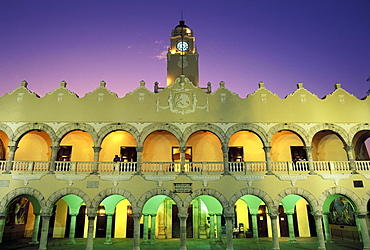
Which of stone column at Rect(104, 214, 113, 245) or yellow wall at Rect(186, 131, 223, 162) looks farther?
yellow wall at Rect(186, 131, 223, 162)

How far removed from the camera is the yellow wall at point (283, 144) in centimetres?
1870

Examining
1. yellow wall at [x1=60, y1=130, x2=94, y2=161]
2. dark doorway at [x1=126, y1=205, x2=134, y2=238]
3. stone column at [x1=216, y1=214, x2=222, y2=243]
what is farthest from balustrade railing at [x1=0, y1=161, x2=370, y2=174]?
dark doorway at [x1=126, y1=205, x2=134, y2=238]

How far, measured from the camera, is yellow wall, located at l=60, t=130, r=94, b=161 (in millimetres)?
18469

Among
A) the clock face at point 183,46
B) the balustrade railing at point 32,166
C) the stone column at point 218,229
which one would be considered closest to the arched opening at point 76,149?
the balustrade railing at point 32,166

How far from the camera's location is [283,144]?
1895cm

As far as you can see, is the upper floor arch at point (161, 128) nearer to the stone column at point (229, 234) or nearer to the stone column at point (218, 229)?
the stone column at point (229, 234)

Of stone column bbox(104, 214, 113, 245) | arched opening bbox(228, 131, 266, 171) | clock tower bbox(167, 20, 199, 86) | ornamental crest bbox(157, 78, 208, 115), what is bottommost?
stone column bbox(104, 214, 113, 245)

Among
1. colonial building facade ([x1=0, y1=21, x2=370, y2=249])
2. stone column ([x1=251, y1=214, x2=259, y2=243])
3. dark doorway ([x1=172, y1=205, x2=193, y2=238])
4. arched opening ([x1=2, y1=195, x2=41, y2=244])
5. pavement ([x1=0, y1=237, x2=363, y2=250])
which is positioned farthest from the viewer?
dark doorway ([x1=172, y1=205, x2=193, y2=238])

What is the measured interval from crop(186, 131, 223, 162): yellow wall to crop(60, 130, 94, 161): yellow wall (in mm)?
7006

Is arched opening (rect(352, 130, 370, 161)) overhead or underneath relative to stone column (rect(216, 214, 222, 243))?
overhead

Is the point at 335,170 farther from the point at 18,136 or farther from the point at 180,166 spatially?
the point at 18,136

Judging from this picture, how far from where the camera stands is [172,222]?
19.8 metres

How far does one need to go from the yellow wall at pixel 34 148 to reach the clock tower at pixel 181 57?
36.0ft

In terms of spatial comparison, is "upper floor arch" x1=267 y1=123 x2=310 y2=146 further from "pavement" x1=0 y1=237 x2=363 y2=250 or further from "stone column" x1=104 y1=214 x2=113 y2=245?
"stone column" x1=104 y1=214 x2=113 y2=245
